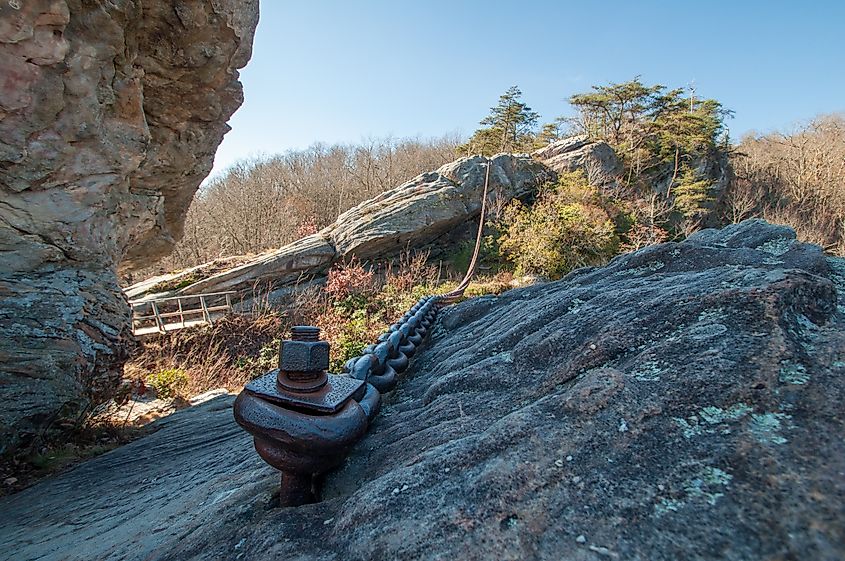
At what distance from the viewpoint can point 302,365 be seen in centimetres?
105

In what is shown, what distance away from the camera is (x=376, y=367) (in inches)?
60.9

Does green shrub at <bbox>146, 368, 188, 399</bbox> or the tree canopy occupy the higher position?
the tree canopy

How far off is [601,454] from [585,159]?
18.3m

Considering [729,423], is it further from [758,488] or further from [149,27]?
[149,27]

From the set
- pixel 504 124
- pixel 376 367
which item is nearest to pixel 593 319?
pixel 376 367

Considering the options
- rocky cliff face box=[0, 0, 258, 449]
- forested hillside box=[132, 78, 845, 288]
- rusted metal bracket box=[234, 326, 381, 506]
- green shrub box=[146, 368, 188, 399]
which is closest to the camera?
rusted metal bracket box=[234, 326, 381, 506]

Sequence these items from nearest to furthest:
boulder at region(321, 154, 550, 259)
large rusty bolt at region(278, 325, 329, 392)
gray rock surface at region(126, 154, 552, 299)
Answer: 1. large rusty bolt at region(278, 325, 329, 392)
2. gray rock surface at region(126, 154, 552, 299)
3. boulder at region(321, 154, 550, 259)

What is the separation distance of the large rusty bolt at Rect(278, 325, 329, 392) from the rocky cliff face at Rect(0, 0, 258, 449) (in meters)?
2.34

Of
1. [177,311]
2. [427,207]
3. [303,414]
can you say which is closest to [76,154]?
[303,414]

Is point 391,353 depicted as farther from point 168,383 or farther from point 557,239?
point 557,239

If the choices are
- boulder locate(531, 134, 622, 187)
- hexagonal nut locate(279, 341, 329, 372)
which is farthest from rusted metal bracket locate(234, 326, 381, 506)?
boulder locate(531, 134, 622, 187)

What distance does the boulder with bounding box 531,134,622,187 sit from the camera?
16.5 m

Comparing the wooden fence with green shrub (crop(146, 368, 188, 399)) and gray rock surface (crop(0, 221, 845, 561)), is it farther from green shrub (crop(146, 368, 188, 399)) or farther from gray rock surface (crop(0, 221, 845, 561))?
gray rock surface (crop(0, 221, 845, 561))

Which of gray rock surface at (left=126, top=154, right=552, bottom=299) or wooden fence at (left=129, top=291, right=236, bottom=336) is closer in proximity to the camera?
wooden fence at (left=129, top=291, right=236, bottom=336)
